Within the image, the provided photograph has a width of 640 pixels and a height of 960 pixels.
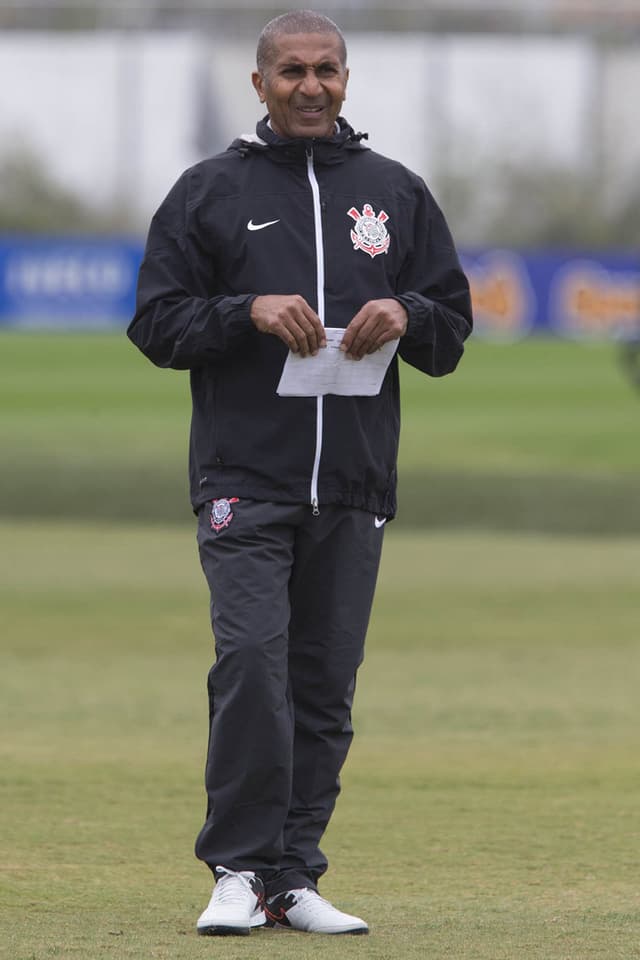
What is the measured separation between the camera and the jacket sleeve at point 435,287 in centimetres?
480

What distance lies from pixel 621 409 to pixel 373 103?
52774 mm

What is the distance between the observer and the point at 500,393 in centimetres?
2842

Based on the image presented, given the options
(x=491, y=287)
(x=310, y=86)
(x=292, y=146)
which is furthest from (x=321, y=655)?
(x=491, y=287)

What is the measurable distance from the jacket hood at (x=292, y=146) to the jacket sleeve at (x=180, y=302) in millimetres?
175

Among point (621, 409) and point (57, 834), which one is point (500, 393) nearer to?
point (621, 409)

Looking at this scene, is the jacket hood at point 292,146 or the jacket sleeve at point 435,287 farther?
the jacket sleeve at point 435,287

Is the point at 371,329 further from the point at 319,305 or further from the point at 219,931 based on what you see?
the point at 219,931

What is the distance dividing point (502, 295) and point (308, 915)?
114 ft

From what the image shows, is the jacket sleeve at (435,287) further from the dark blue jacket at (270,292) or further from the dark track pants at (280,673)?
the dark track pants at (280,673)

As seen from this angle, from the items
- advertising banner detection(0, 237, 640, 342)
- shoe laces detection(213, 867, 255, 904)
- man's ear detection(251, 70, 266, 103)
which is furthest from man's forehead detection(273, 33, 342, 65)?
advertising banner detection(0, 237, 640, 342)

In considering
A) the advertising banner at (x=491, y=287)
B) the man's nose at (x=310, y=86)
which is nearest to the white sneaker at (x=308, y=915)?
the man's nose at (x=310, y=86)

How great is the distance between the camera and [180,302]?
4.66 m

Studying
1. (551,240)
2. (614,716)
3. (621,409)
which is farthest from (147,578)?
(551,240)

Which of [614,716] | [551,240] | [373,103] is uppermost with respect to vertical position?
[373,103]
